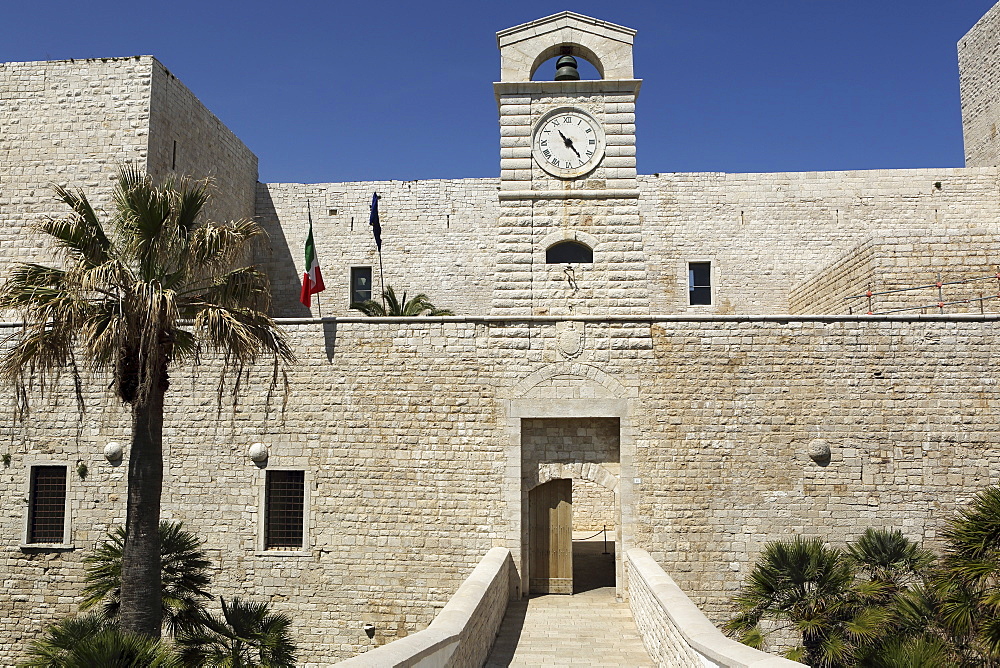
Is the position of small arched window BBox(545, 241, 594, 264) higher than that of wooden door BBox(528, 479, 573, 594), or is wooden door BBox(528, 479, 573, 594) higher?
small arched window BBox(545, 241, 594, 264)

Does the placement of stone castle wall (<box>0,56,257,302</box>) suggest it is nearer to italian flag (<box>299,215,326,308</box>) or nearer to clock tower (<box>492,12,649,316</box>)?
italian flag (<box>299,215,326,308</box>)

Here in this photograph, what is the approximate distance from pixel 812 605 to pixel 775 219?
13297mm

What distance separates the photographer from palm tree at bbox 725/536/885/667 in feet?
28.3

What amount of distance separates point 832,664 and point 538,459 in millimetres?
4795

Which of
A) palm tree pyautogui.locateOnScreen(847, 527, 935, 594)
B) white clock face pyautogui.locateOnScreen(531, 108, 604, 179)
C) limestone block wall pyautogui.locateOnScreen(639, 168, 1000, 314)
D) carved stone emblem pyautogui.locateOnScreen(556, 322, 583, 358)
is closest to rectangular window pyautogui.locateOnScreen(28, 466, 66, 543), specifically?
carved stone emblem pyautogui.locateOnScreen(556, 322, 583, 358)

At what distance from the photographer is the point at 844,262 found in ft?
51.9

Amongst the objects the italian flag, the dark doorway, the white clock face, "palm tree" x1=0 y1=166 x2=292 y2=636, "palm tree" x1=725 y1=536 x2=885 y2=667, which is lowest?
the dark doorway

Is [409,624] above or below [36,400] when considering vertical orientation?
below

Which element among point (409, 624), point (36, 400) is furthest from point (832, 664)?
point (36, 400)

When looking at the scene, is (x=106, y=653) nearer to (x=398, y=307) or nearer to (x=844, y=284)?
(x=398, y=307)

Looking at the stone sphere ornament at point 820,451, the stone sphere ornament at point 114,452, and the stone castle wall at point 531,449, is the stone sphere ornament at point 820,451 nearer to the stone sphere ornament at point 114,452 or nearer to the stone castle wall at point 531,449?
the stone castle wall at point 531,449

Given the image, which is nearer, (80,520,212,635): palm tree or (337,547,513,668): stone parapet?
(337,547,513,668): stone parapet

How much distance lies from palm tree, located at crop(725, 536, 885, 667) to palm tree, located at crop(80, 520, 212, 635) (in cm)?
650

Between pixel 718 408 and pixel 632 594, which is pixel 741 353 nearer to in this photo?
pixel 718 408
